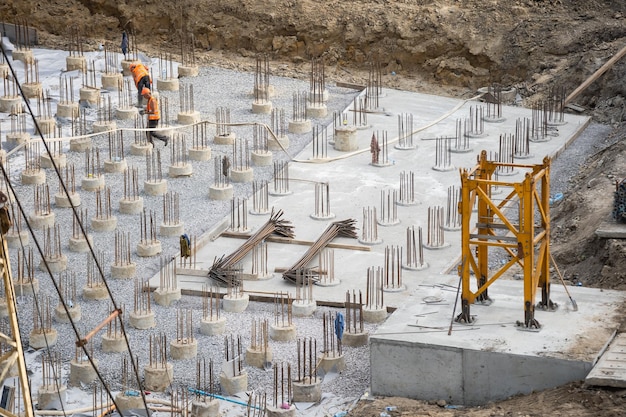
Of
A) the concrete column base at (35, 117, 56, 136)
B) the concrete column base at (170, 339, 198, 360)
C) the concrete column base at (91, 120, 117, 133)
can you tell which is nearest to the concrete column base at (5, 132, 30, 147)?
the concrete column base at (35, 117, 56, 136)

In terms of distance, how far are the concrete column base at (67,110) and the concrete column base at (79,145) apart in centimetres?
169

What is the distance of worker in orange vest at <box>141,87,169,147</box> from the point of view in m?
27.6

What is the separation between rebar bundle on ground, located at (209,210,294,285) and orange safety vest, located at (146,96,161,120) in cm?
412

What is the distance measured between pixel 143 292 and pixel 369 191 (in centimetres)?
574

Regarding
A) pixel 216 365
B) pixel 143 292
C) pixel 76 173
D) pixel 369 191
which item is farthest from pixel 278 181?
pixel 216 365

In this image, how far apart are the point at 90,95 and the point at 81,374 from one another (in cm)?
1185

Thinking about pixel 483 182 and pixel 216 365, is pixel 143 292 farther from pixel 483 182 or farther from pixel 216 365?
pixel 483 182

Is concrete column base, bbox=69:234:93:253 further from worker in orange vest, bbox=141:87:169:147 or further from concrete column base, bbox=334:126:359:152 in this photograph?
concrete column base, bbox=334:126:359:152

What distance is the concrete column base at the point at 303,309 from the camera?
21000mm

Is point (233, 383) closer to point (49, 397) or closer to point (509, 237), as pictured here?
point (49, 397)

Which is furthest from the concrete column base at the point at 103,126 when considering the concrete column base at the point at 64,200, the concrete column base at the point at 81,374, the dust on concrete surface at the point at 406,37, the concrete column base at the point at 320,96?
the concrete column base at the point at 81,374

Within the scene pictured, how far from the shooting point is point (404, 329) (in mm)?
18156

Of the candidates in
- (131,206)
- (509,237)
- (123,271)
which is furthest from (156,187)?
(509,237)

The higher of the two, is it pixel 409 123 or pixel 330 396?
pixel 409 123
